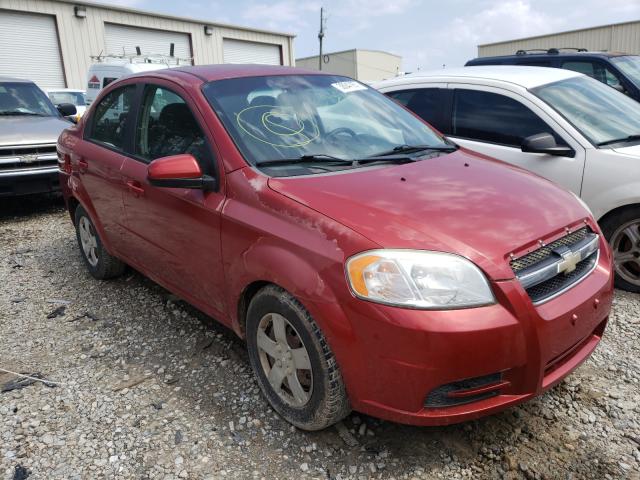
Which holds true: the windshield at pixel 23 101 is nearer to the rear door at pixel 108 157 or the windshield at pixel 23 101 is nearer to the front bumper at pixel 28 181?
the front bumper at pixel 28 181

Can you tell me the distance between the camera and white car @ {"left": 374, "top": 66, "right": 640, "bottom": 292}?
3.74m

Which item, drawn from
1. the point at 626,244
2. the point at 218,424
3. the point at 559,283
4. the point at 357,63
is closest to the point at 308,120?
the point at 559,283

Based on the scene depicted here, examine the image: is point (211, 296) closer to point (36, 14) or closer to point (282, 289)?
point (282, 289)

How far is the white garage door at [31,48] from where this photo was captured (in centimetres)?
1840

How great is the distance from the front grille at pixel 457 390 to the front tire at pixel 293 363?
38 centimetres

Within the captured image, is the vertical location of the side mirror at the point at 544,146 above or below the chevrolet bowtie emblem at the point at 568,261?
above

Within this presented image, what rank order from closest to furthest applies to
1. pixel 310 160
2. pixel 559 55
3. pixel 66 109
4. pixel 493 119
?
pixel 310 160, pixel 493 119, pixel 559 55, pixel 66 109

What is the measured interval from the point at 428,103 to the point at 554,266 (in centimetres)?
302

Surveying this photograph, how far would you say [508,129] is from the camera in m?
4.28

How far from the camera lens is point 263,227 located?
2332 mm

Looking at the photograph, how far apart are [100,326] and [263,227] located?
1888 mm

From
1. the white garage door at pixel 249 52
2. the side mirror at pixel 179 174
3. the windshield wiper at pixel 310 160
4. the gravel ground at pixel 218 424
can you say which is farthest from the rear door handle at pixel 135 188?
the white garage door at pixel 249 52

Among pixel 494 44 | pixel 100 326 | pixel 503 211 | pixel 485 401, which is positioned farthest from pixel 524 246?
pixel 494 44

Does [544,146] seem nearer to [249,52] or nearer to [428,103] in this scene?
[428,103]
